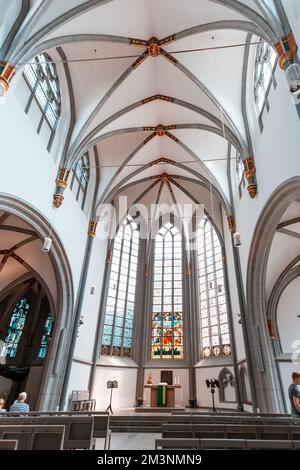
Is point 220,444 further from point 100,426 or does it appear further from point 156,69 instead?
point 156,69

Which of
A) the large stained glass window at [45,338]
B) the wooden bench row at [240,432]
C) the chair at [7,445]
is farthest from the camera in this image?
the large stained glass window at [45,338]

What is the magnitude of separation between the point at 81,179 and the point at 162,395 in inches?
414

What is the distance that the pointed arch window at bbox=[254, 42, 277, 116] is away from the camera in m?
8.44

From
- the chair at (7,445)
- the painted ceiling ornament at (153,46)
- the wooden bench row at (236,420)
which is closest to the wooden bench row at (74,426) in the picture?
the wooden bench row at (236,420)

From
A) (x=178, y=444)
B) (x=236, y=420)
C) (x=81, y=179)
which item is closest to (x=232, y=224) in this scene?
(x=81, y=179)

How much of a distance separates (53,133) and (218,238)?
1015 cm

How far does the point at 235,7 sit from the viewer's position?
776 centimetres

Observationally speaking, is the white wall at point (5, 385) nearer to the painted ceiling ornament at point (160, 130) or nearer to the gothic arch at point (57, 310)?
the gothic arch at point (57, 310)

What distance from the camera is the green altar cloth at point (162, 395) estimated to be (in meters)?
12.9

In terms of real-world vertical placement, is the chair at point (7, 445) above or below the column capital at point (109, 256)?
below

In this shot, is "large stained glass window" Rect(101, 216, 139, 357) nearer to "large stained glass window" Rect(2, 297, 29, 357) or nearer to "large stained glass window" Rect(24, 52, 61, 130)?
"large stained glass window" Rect(2, 297, 29, 357)

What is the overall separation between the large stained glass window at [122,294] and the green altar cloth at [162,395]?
295 cm

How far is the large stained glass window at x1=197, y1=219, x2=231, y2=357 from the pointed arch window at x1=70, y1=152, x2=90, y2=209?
7.89 m

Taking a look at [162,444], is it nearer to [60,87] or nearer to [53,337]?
[53,337]
